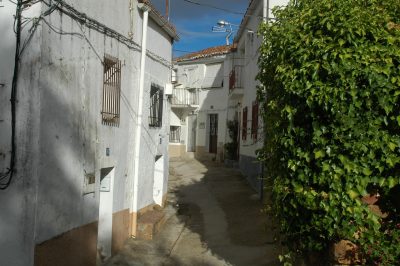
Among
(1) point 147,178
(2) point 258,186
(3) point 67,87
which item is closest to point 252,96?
(2) point 258,186

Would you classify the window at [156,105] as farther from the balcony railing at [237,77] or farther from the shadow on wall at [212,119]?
the shadow on wall at [212,119]

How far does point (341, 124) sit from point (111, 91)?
5.59 m

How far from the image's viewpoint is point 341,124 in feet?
16.8

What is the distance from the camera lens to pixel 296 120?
5762 mm

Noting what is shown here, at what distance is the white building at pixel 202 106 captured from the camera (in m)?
28.2

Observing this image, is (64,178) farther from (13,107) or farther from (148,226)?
(148,226)

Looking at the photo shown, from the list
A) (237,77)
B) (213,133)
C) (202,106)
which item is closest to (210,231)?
(237,77)

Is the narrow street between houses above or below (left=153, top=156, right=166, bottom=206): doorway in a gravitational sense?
below

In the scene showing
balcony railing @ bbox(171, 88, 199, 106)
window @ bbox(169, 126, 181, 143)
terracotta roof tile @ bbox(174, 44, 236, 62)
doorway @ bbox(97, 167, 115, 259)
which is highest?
terracotta roof tile @ bbox(174, 44, 236, 62)

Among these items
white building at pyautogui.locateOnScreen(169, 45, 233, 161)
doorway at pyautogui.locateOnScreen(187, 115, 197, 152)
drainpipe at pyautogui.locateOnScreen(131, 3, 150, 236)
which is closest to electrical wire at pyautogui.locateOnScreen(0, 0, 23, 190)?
drainpipe at pyautogui.locateOnScreen(131, 3, 150, 236)

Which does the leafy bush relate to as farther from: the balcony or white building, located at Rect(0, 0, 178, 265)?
the balcony

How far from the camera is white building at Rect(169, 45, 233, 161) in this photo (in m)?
28.2

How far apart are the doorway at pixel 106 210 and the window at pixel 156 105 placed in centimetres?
318

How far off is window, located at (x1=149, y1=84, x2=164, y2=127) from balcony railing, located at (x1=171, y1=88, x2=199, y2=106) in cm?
1477
